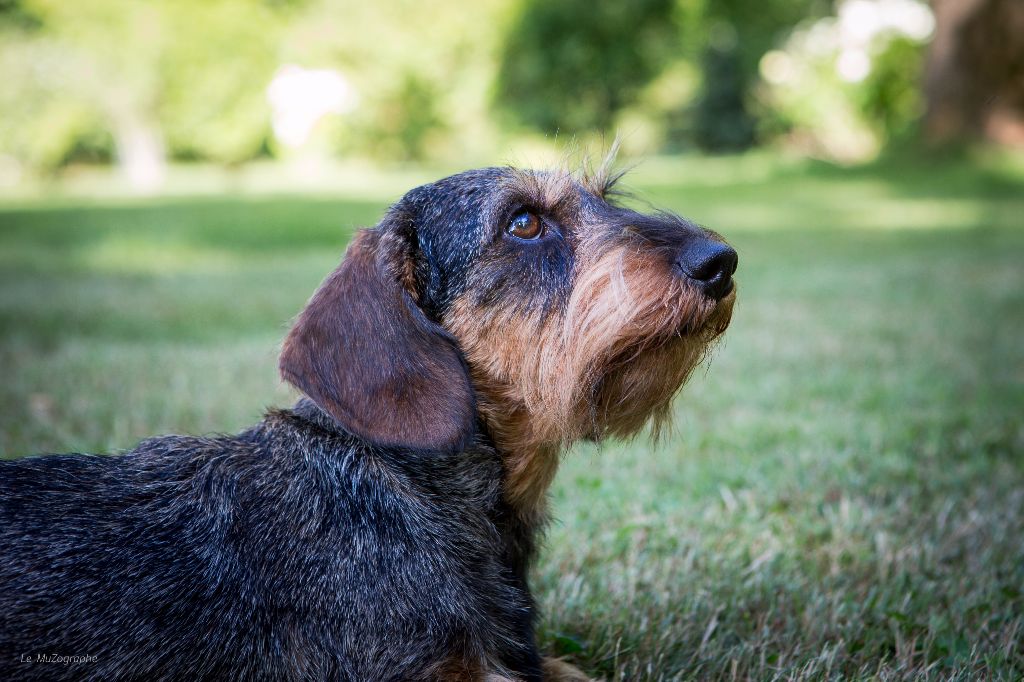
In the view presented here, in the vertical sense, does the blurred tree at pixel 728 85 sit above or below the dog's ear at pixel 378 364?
above

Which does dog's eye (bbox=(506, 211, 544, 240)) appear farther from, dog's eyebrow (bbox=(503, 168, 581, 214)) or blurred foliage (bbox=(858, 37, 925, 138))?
blurred foliage (bbox=(858, 37, 925, 138))

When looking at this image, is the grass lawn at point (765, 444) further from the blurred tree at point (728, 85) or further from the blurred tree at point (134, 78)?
the blurred tree at point (728, 85)

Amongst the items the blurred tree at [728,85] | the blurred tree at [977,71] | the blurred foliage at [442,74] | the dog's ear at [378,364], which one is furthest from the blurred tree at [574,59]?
the dog's ear at [378,364]

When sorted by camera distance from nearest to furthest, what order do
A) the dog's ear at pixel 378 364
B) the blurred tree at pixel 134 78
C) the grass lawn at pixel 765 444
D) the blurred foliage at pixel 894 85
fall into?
1. the dog's ear at pixel 378 364
2. the grass lawn at pixel 765 444
3. the blurred foliage at pixel 894 85
4. the blurred tree at pixel 134 78

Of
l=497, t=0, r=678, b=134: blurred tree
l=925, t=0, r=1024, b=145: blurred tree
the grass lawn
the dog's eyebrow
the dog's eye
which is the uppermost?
l=497, t=0, r=678, b=134: blurred tree

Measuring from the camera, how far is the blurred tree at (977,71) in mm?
22516

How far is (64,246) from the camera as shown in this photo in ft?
50.1

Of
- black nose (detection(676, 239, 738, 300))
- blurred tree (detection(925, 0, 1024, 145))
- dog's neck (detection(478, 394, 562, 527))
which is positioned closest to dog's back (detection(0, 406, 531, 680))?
dog's neck (detection(478, 394, 562, 527))

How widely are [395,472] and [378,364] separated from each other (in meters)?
0.34

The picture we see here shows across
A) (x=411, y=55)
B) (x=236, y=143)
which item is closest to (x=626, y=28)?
(x=411, y=55)

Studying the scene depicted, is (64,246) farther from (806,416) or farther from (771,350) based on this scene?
(806,416)

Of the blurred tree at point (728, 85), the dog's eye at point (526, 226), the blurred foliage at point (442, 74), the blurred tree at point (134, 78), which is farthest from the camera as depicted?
the blurred tree at point (728, 85)

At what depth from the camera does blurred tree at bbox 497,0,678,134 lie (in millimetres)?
43656

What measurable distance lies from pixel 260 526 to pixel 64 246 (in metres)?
14.6
